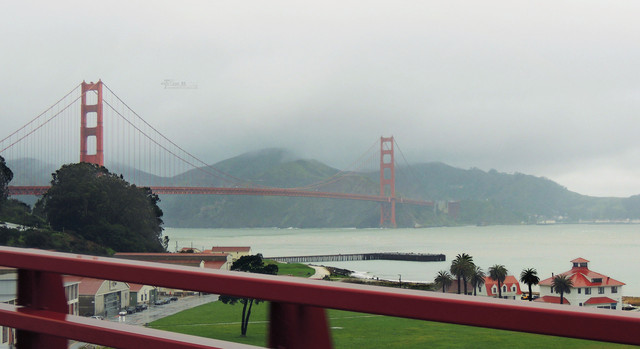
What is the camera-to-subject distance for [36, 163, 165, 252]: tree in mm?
24812

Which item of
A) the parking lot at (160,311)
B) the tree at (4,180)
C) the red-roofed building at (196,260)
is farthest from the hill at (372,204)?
the parking lot at (160,311)

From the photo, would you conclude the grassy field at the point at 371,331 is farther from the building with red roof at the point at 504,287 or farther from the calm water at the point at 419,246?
the calm water at the point at 419,246

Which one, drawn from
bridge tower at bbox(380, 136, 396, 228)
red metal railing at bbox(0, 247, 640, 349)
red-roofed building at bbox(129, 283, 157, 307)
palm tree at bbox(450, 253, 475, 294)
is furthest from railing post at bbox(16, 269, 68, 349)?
bridge tower at bbox(380, 136, 396, 228)

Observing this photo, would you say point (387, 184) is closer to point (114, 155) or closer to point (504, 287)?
point (114, 155)

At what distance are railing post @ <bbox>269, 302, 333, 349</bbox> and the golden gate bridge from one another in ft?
84.5

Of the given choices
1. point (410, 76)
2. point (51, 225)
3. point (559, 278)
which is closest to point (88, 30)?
point (410, 76)

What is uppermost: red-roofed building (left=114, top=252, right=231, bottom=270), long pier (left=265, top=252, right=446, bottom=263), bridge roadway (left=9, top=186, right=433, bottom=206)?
bridge roadway (left=9, top=186, right=433, bottom=206)

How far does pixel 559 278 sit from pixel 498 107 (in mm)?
90308

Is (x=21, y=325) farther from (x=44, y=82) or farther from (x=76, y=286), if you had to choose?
(x=44, y=82)

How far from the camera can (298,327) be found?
3.26 feet

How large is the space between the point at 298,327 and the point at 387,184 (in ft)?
147

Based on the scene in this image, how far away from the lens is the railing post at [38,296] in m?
1.40

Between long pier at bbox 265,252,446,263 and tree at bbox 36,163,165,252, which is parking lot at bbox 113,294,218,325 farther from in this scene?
long pier at bbox 265,252,446,263

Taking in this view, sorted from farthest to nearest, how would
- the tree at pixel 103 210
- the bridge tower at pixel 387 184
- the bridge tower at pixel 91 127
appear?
the bridge tower at pixel 387 184 → the bridge tower at pixel 91 127 → the tree at pixel 103 210
